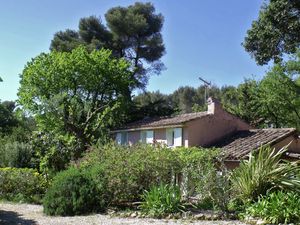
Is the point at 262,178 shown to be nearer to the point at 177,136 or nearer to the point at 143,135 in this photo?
the point at 177,136

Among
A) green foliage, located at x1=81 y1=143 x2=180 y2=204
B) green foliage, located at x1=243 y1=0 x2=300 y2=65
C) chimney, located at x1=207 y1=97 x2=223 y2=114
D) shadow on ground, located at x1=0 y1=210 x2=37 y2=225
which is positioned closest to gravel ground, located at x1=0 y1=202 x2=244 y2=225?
shadow on ground, located at x1=0 y1=210 x2=37 y2=225

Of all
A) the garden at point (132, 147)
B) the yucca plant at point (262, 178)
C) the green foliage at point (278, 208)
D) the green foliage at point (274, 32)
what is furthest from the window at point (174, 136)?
the green foliage at point (278, 208)

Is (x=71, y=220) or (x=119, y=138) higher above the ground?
(x=119, y=138)

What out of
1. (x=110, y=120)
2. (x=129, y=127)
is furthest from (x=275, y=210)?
(x=110, y=120)

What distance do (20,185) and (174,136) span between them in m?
11.2

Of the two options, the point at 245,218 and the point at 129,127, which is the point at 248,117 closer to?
the point at 129,127

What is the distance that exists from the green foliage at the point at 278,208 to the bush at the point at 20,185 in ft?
36.0

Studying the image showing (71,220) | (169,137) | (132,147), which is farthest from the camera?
(169,137)

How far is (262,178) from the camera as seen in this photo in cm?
1353

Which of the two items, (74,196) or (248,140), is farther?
(248,140)

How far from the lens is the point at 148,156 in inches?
642

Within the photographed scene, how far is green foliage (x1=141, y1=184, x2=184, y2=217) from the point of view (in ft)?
43.3

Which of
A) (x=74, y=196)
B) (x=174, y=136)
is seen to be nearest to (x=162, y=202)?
(x=74, y=196)

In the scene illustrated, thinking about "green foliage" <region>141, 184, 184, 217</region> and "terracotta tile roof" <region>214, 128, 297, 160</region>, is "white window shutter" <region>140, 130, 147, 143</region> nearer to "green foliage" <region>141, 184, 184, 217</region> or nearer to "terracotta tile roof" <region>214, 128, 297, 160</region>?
"terracotta tile roof" <region>214, 128, 297, 160</region>
